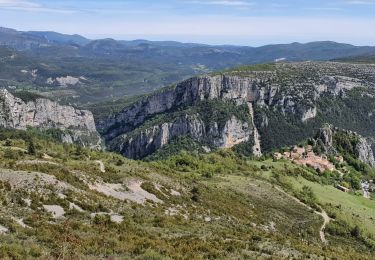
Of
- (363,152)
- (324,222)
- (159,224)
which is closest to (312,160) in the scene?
(363,152)

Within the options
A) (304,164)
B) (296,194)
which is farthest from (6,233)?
(304,164)

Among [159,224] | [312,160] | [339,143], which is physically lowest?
[312,160]

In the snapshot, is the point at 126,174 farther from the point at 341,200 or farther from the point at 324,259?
the point at 341,200

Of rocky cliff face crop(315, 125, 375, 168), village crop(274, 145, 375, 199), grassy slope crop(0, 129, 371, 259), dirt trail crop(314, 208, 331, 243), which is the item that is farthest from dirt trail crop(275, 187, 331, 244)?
rocky cliff face crop(315, 125, 375, 168)

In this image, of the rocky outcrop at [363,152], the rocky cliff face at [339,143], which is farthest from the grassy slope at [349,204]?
the rocky outcrop at [363,152]

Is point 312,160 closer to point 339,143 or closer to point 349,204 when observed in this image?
point 339,143

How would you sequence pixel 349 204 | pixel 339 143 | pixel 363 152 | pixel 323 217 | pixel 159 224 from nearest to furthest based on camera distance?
pixel 159 224, pixel 323 217, pixel 349 204, pixel 339 143, pixel 363 152

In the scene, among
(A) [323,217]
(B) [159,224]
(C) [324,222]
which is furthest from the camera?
(A) [323,217]

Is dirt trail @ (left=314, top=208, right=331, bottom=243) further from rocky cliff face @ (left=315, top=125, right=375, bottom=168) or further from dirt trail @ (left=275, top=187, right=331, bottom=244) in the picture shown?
rocky cliff face @ (left=315, top=125, right=375, bottom=168)
